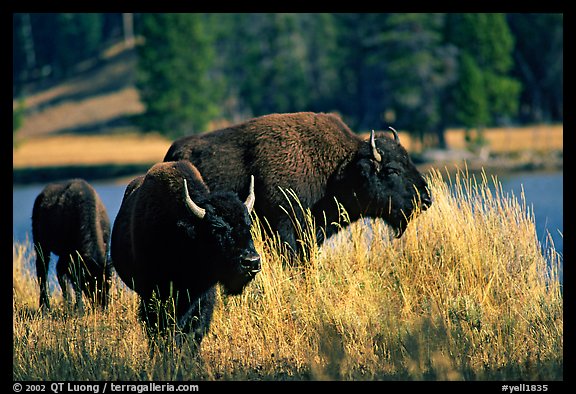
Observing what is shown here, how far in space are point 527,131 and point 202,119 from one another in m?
29.0

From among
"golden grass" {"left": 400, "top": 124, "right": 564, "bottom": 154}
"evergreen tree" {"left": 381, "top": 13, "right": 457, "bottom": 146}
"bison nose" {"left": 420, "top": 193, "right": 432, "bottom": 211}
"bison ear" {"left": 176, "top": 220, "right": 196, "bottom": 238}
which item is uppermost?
"evergreen tree" {"left": 381, "top": 13, "right": 457, "bottom": 146}

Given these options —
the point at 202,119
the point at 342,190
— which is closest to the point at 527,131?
the point at 202,119

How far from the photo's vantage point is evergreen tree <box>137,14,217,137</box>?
70.9 metres

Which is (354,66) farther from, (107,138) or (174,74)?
(107,138)

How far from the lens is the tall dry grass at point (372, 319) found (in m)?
6.95

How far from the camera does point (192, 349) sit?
7.06 metres

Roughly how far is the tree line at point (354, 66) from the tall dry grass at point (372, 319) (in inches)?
1919

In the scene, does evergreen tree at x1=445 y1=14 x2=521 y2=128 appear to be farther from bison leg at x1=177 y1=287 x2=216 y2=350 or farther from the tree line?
bison leg at x1=177 y1=287 x2=216 y2=350

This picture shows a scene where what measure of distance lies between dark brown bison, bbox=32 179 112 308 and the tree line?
47.9 meters

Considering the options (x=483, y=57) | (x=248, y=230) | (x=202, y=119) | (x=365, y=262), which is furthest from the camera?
(x=202, y=119)

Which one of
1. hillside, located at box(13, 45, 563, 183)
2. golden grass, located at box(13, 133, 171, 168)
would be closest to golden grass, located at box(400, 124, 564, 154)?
hillside, located at box(13, 45, 563, 183)

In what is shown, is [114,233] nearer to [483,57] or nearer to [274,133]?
[274,133]

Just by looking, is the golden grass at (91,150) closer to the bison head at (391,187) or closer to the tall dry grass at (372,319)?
the bison head at (391,187)

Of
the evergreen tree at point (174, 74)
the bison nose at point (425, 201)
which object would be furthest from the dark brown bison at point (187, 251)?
the evergreen tree at point (174, 74)
